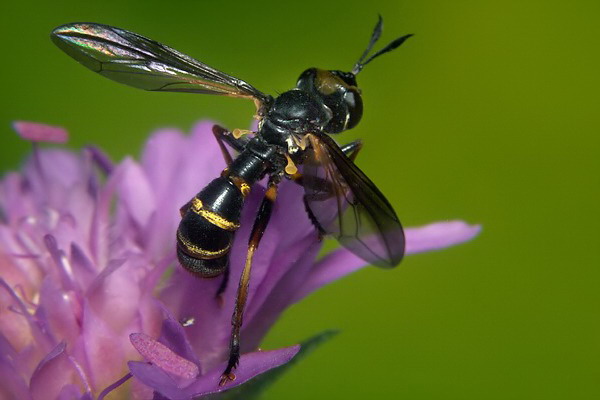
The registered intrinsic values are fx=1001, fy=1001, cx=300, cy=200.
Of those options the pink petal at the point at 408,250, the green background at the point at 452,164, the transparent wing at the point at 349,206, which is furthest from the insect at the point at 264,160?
the green background at the point at 452,164

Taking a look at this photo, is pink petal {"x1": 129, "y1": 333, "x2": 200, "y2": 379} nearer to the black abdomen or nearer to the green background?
the black abdomen

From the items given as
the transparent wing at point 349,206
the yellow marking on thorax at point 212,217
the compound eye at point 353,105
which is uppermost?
the compound eye at point 353,105

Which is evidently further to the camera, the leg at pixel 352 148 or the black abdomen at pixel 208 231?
the leg at pixel 352 148

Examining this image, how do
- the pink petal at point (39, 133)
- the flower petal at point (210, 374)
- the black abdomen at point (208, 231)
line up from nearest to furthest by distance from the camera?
the flower petal at point (210, 374) → the black abdomen at point (208, 231) → the pink petal at point (39, 133)

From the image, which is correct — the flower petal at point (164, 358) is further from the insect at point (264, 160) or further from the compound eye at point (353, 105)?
the compound eye at point (353, 105)

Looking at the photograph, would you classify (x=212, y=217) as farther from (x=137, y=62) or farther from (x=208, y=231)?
(x=137, y=62)
